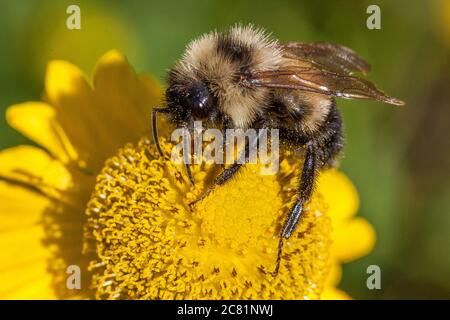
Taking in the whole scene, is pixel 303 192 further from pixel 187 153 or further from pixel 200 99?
pixel 200 99

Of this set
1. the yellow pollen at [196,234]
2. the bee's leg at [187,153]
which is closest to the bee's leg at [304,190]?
the yellow pollen at [196,234]

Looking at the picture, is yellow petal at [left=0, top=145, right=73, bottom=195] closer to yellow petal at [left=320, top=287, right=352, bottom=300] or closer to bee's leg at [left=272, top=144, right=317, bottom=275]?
bee's leg at [left=272, top=144, right=317, bottom=275]

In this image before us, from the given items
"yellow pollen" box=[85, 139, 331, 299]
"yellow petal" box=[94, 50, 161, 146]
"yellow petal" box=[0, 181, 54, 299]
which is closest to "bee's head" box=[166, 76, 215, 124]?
"yellow pollen" box=[85, 139, 331, 299]

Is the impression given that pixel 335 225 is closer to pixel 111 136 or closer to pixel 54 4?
pixel 111 136

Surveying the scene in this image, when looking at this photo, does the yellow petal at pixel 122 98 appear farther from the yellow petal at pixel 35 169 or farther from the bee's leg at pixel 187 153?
the bee's leg at pixel 187 153

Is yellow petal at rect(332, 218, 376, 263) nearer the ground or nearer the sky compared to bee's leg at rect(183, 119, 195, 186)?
nearer the ground
